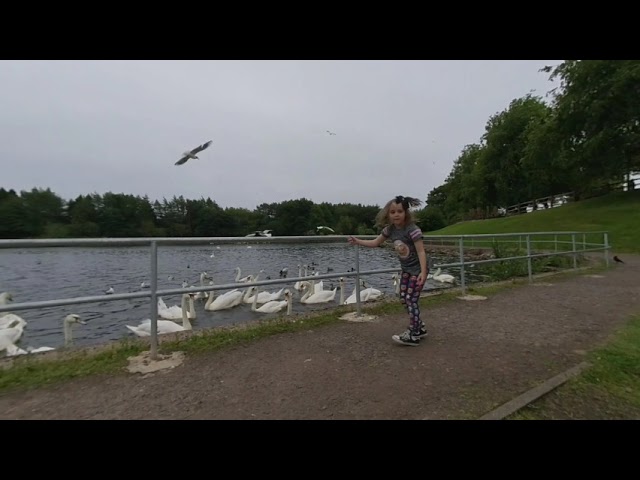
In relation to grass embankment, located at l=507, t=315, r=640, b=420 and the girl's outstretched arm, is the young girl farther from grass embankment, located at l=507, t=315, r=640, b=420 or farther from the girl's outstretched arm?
grass embankment, located at l=507, t=315, r=640, b=420

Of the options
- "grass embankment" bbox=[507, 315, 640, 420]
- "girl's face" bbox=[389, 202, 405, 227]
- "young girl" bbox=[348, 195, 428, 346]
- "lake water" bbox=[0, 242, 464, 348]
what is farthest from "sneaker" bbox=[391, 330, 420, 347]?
"lake water" bbox=[0, 242, 464, 348]

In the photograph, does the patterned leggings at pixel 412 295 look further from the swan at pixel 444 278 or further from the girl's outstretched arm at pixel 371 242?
the swan at pixel 444 278

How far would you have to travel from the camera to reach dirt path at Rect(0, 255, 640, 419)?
8.43 ft

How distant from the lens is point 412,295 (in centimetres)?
387

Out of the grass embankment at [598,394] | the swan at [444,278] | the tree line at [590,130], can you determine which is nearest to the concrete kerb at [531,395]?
the grass embankment at [598,394]

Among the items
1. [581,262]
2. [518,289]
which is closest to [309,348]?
[518,289]

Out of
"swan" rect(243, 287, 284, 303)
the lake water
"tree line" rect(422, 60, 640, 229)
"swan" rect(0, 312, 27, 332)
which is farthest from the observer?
"tree line" rect(422, 60, 640, 229)

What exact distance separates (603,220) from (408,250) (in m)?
25.5

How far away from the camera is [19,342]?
6.52 metres

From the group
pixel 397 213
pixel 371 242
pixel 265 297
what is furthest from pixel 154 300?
pixel 265 297

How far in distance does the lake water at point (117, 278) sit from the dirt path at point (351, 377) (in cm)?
130

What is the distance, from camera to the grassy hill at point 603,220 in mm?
17406

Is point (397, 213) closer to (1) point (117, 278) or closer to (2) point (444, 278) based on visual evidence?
(2) point (444, 278)

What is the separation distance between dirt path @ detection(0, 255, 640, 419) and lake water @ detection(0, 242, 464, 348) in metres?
1.30
